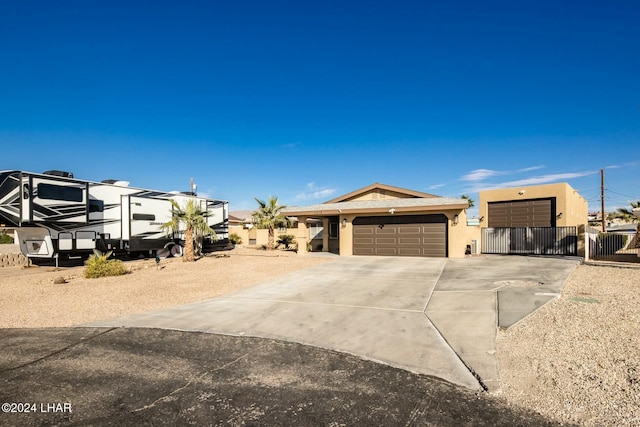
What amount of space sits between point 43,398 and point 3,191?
15008mm

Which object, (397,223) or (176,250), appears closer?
(397,223)

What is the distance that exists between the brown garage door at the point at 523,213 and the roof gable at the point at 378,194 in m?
10.5

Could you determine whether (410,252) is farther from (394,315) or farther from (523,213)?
(523,213)

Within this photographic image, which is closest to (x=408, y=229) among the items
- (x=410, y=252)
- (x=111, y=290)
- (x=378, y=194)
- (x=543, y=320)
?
(x=410, y=252)

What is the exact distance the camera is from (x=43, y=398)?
13.3 ft

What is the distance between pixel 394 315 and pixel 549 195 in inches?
939

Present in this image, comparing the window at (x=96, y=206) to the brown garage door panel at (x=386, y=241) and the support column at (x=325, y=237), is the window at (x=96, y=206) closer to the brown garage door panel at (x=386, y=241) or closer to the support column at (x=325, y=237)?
the support column at (x=325, y=237)

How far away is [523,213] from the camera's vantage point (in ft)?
88.3

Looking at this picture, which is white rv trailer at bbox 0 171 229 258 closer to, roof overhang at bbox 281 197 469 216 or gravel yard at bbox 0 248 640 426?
gravel yard at bbox 0 248 640 426

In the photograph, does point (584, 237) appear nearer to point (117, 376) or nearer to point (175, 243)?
point (117, 376)

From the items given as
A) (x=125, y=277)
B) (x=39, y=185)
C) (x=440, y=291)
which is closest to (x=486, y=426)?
(x=440, y=291)

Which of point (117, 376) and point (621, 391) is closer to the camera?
point (621, 391)

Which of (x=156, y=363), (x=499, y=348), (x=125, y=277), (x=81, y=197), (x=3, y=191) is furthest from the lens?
(x=81, y=197)

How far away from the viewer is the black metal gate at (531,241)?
1970cm
